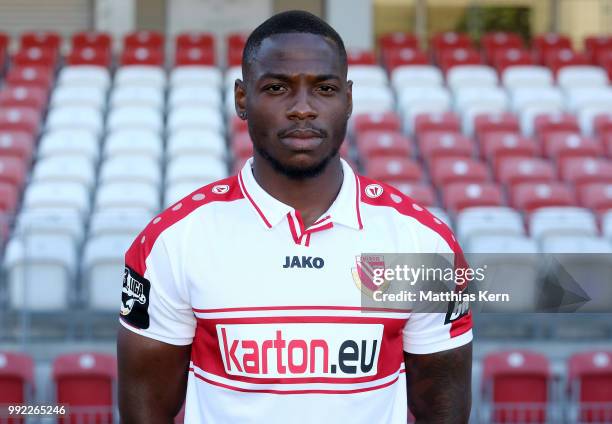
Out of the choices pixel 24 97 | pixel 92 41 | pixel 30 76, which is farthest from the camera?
pixel 92 41

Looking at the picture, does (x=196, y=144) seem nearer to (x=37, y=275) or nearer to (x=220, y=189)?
(x=37, y=275)

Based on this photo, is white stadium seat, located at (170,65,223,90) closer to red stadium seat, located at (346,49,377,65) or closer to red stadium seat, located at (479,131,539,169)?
red stadium seat, located at (346,49,377,65)

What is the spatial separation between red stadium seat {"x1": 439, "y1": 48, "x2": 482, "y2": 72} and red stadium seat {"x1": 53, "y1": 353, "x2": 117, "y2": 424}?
7129 millimetres

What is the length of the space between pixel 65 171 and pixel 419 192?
2793mm

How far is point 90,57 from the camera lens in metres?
12.3

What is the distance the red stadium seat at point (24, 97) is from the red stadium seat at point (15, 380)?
4.80 metres

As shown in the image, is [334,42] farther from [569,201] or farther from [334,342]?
[569,201]

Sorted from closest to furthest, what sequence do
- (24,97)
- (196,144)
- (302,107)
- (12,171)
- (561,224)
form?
(302,107) < (561,224) < (12,171) < (196,144) < (24,97)

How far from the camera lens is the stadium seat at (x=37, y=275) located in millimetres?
7320

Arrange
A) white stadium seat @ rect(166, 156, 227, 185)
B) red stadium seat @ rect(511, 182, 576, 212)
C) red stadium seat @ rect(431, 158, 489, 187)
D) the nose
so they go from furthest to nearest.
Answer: red stadium seat @ rect(431, 158, 489, 187) < white stadium seat @ rect(166, 156, 227, 185) < red stadium seat @ rect(511, 182, 576, 212) < the nose

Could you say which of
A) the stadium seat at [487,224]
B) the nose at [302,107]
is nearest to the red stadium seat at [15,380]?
the stadium seat at [487,224]

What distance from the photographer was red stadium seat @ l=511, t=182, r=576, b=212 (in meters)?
8.66

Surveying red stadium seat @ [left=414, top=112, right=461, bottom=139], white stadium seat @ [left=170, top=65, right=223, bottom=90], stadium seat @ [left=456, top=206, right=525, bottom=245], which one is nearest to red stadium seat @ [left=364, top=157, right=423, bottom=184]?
stadium seat @ [left=456, top=206, right=525, bottom=245]

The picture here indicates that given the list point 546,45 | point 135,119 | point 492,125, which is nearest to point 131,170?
point 135,119
